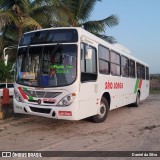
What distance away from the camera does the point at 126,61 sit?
46.0ft

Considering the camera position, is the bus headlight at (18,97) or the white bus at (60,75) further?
the bus headlight at (18,97)

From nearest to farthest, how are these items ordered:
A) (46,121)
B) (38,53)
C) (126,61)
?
(38,53), (46,121), (126,61)

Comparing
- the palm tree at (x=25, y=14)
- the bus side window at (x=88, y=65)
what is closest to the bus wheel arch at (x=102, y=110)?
the bus side window at (x=88, y=65)

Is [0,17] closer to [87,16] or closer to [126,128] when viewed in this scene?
[87,16]

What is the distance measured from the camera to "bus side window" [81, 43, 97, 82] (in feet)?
29.7

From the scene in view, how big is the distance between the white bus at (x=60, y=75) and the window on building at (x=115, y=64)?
1361mm

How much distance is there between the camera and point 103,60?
1071 cm

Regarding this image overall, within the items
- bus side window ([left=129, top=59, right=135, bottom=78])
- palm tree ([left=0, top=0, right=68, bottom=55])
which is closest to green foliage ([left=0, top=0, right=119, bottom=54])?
palm tree ([left=0, top=0, right=68, bottom=55])

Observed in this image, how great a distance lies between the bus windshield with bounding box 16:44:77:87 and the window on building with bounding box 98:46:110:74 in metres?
1.74

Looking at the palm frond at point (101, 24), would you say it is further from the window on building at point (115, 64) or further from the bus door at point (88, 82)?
the bus door at point (88, 82)

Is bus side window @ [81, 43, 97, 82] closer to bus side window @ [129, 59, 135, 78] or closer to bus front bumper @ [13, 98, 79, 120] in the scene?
bus front bumper @ [13, 98, 79, 120]

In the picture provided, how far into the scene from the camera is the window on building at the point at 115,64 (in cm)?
1191

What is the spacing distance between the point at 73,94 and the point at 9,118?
3896mm

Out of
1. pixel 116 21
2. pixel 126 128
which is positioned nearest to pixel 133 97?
pixel 126 128
